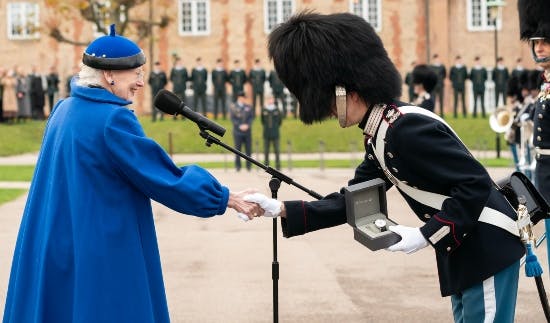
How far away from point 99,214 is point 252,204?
2.56 ft

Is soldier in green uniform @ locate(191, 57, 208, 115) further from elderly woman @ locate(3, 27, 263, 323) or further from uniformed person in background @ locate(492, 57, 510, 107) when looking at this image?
elderly woman @ locate(3, 27, 263, 323)

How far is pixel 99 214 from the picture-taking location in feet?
15.7

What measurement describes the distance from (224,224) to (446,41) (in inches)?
1393

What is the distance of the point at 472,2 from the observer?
4853cm

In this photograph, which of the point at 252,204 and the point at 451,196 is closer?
the point at 451,196

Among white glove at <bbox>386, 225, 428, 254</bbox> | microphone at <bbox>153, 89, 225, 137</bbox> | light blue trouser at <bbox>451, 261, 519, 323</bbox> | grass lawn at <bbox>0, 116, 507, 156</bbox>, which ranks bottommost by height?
grass lawn at <bbox>0, 116, 507, 156</bbox>

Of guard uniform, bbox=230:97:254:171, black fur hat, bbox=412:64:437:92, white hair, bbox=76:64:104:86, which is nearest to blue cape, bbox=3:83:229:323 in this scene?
white hair, bbox=76:64:104:86

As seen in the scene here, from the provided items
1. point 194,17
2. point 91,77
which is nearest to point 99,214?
point 91,77

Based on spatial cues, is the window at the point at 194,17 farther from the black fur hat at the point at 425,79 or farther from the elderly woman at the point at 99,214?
the elderly woman at the point at 99,214

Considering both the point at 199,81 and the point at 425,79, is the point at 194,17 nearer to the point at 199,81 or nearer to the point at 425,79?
the point at 199,81

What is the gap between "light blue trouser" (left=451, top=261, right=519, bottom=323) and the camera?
4609 millimetres

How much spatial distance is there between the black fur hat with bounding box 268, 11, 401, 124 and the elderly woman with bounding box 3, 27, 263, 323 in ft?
2.02

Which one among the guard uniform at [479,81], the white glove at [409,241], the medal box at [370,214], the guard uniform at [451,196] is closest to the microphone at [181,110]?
the guard uniform at [451,196]

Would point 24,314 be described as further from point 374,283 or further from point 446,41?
point 446,41
